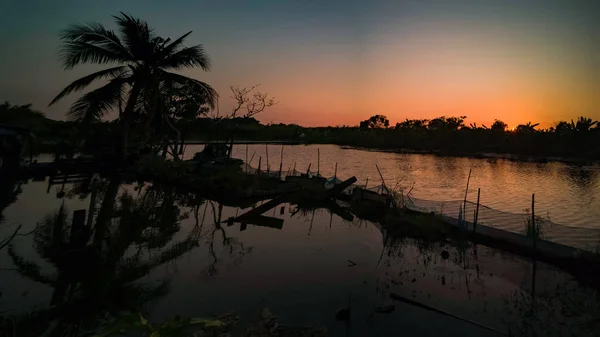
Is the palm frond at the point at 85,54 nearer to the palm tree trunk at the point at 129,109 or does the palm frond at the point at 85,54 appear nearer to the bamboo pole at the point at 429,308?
the palm tree trunk at the point at 129,109

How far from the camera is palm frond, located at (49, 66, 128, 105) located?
A: 1491cm

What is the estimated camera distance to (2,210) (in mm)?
11648

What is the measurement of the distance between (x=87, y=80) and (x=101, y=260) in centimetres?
1039

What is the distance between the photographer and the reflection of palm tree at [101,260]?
6.04 m

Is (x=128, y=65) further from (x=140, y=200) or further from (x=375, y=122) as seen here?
(x=375, y=122)

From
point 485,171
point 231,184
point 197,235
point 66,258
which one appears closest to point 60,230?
point 66,258

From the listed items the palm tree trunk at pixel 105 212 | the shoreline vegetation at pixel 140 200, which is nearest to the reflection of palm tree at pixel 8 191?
the shoreline vegetation at pixel 140 200

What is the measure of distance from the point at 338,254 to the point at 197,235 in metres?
Answer: 3.85

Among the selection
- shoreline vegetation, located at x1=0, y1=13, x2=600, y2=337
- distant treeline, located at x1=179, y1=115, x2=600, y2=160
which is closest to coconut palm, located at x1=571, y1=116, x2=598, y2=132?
distant treeline, located at x1=179, y1=115, x2=600, y2=160

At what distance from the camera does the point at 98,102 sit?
15.3 meters

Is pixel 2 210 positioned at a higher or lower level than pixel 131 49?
lower

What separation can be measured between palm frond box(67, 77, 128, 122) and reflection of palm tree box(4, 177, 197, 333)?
188 inches

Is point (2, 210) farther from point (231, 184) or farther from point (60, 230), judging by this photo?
point (231, 184)

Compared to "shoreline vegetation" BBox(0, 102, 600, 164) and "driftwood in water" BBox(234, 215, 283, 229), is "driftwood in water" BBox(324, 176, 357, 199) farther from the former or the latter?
"shoreline vegetation" BBox(0, 102, 600, 164)
